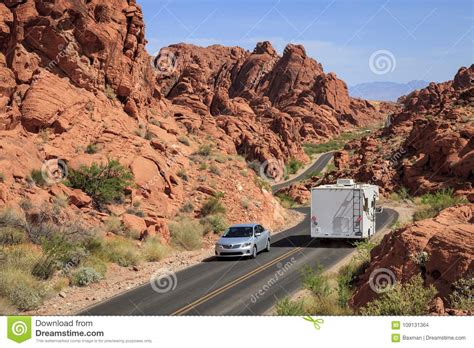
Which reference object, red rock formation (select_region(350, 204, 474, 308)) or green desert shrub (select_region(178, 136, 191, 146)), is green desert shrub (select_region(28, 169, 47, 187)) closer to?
red rock formation (select_region(350, 204, 474, 308))

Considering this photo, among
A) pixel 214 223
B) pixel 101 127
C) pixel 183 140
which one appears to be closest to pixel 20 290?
pixel 214 223

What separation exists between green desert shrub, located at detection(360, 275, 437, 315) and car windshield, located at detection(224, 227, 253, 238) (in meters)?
12.4

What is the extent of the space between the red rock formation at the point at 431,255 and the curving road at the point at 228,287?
3129 millimetres

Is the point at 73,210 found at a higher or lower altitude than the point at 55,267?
higher

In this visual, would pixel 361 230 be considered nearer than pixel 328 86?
Yes

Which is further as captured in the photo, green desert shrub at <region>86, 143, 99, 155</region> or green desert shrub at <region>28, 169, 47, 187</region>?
green desert shrub at <region>86, 143, 99, 155</region>

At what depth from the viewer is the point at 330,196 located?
2484cm

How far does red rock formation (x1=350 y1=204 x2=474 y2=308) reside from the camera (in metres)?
9.88

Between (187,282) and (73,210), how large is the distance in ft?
23.3

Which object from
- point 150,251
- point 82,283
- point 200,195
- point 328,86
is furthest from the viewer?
point 328,86
